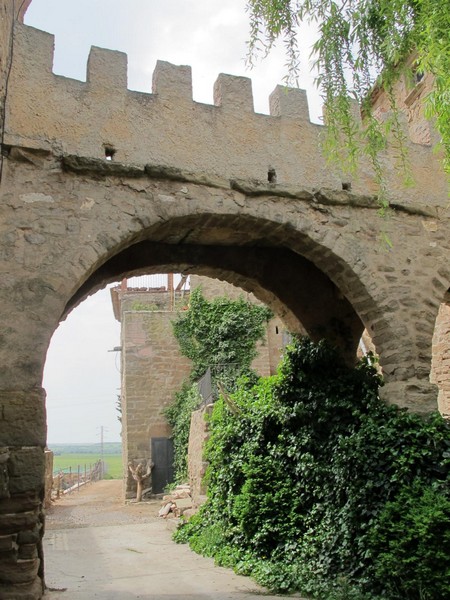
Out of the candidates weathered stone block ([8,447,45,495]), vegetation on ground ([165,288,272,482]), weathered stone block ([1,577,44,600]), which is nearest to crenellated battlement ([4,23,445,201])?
weathered stone block ([8,447,45,495])

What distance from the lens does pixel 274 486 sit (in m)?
6.24

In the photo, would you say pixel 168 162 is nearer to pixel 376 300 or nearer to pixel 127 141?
pixel 127 141

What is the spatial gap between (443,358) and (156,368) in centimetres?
740

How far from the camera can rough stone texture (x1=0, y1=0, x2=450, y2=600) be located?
4219 millimetres

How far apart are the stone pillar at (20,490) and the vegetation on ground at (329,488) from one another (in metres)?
2.44

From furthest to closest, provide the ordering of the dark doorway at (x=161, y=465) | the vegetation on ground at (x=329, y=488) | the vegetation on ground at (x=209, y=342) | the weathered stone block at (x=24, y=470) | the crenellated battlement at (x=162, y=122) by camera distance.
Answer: the dark doorway at (x=161, y=465)
the vegetation on ground at (x=209, y=342)
the crenellated battlement at (x=162, y=122)
the vegetation on ground at (x=329, y=488)
the weathered stone block at (x=24, y=470)

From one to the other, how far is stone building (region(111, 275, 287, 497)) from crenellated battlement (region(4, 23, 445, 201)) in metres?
8.07

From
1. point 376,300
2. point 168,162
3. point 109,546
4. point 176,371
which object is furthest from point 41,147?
point 176,371

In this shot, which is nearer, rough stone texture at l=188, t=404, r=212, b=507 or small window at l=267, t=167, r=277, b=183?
small window at l=267, t=167, r=277, b=183

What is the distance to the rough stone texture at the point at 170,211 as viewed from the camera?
4.22m

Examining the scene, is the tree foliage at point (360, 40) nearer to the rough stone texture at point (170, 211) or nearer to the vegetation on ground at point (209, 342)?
the rough stone texture at point (170, 211)

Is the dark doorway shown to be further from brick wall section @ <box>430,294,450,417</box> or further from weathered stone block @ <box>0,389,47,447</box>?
weathered stone block @ <box>0,389,47,447</box>

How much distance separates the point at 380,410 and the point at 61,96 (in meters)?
4.04

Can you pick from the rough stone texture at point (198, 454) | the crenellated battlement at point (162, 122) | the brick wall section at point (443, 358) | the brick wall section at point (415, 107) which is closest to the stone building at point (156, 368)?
the rough stone texture at point (198, 454)
